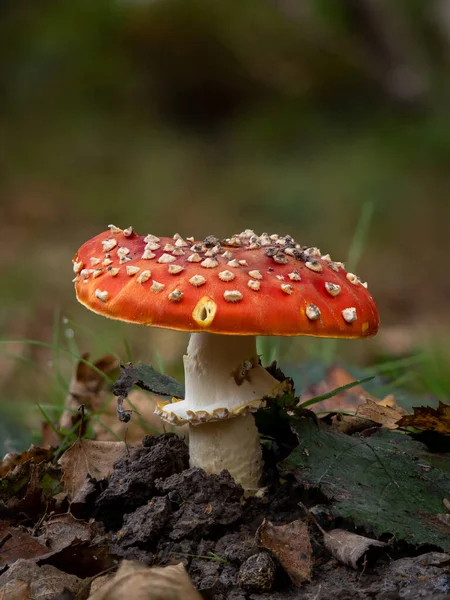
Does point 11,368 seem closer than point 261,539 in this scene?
No

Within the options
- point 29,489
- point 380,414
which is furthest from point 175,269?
point 380,414

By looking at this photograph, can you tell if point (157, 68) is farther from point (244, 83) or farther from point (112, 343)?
point (112, 343)

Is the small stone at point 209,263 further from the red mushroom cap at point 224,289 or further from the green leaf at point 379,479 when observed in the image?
the green leaf at point 379,479

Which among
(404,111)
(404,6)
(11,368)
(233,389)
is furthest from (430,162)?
(233,389)

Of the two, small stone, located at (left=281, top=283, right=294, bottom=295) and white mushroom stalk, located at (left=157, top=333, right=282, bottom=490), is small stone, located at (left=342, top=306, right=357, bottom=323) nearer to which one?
small stone, located at (left=281, top=283, right=294, bottom=295)

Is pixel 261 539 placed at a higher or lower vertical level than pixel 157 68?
lower

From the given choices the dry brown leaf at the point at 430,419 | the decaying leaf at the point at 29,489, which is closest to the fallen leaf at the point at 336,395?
the dry brown leaf at the point at 430,419
